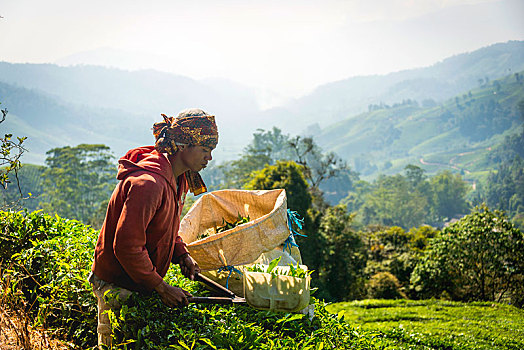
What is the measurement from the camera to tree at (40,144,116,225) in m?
45.9

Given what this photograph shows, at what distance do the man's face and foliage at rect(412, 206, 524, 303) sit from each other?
818cm

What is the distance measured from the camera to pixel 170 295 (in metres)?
1.81

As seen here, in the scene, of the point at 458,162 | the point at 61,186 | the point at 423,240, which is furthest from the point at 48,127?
the point at 423,240

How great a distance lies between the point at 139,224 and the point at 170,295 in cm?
38

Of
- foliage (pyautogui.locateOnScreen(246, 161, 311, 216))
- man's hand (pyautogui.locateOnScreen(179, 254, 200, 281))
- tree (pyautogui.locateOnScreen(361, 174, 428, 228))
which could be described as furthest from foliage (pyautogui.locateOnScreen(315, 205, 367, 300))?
tree (pyautogui.locateOnScreen(361, 174, 428, 228))

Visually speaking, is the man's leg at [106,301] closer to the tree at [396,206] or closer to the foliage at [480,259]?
the foliage at [480,259]

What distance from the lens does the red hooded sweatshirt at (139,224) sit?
168 cm

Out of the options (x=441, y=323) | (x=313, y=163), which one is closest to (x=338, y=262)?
(x=441, y=323)

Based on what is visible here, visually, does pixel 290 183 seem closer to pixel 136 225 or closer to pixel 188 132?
pixel 188 132

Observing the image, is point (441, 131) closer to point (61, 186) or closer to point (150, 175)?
point (61, 186)

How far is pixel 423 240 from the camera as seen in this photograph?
15758mm

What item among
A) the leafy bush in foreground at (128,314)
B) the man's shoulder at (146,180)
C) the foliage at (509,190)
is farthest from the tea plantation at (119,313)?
the foliage at (509,190)

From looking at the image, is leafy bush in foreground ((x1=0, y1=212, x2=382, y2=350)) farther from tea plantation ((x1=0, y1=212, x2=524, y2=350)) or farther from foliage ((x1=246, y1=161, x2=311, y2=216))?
foliage ((x1=246, y1=161, x2=311, y2=216))

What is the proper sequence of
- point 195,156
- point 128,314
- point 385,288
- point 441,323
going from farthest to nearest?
point 385,288, point 441,323, point 195,156, point 128,314
